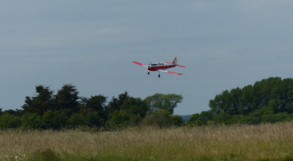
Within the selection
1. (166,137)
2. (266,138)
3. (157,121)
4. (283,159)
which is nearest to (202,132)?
(166,137)

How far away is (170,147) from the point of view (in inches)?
691

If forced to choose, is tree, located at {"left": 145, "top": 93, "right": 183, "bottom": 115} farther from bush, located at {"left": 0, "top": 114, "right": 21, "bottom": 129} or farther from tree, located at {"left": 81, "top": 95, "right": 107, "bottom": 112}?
bush, located at {"left": 0, "top": 114, "right": 21, "bottom": 129}

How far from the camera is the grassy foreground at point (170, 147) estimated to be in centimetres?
1558

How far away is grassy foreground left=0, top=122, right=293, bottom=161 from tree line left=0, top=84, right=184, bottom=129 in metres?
17.0

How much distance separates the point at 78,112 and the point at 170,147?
114 feet

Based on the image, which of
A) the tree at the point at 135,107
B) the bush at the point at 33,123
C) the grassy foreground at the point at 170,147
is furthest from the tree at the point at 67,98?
the grassy foreground at the point at 170,147

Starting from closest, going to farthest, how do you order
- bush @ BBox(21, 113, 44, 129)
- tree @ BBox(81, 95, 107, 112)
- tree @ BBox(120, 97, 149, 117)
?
bush @ BBox(21, 113, 44, 129) → tree @ BBox(120, 97, 149, 117) → tree @ BBox(81, 95, 107, 112)

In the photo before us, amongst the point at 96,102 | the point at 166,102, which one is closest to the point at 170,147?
the point at 96,102

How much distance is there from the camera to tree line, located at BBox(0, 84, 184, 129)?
126 feet

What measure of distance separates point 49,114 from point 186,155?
86.3 feet

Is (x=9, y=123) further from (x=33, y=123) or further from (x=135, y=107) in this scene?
(x=135, y=107)

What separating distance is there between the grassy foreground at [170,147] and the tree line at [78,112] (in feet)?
55.9

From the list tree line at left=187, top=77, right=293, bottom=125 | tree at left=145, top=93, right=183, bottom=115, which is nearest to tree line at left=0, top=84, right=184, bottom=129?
tree line at left=187, top=77, right=293, bottom=125

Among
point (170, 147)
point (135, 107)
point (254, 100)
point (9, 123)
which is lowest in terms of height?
point (170, 147)
